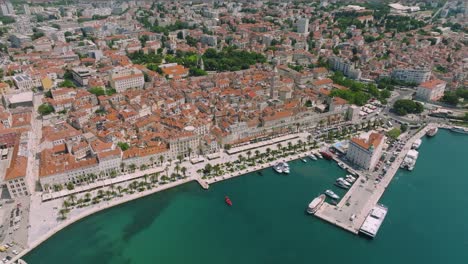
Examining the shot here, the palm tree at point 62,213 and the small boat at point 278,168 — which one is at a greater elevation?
the small boat at point 278,168

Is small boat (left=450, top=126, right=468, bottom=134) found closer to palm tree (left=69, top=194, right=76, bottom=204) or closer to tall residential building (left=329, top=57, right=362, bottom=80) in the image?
tall residential building (left=329, top=57, right=362, bottom=80)

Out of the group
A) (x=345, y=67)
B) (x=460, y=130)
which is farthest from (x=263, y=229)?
(x=345, y=67)

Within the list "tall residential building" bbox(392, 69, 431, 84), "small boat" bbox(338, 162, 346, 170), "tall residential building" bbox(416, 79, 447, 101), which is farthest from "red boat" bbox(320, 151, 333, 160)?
"tall residential building" bbox(392, 69, 431, 84)

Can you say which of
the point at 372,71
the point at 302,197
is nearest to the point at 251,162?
the point at 302,197

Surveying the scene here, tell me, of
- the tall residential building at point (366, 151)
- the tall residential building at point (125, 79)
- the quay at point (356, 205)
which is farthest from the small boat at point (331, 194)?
the tall residential building at point (125, 79)

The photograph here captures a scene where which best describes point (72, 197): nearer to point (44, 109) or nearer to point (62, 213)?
point (62, 213)

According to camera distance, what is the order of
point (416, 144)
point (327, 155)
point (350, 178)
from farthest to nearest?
1. point (416, 144)
2. point (327, 155)
3. point (350, 178)

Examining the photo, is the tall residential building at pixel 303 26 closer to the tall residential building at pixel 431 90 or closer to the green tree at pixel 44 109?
the tall residential building at pixel 431 90
